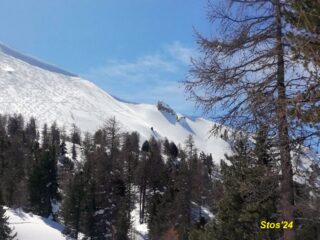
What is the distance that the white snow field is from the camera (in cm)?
3819

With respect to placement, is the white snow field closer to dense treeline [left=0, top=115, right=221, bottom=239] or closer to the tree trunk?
dense treeline [left=0, top=115, right=221, bottom=239]

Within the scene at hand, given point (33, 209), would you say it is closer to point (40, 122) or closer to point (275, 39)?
point (275, 39)

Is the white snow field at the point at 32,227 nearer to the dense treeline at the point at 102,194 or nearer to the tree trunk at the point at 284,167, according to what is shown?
the dense treeline at the point at 102,194

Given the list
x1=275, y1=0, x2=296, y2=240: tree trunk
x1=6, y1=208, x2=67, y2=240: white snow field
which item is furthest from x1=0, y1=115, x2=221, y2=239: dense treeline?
x1=275, y1=0, x2=296, y2=240: tree trunk

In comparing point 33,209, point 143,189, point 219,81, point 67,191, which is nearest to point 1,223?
point 67,191

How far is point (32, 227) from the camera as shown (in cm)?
4041

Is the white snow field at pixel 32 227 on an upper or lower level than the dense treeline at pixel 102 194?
lower

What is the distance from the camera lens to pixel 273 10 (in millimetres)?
9750

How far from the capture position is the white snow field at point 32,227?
38.2 meters

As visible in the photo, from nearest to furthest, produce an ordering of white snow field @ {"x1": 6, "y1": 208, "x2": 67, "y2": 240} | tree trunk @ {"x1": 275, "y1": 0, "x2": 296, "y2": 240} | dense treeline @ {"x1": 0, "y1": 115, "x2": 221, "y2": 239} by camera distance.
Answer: tree trunk @ {"x1": 275, "y1": 0, "x2": 296, "y2": 240} < white snow field @ {"x1": 6, "y1": 208, "x2": 67, "y2": 240} < dense treeline @ {"x1": 0, "y1": 115, "x2": 221, "y2": 239}

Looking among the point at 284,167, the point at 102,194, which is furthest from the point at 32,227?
the point at 284,167

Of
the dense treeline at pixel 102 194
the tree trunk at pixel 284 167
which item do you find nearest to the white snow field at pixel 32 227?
the dense treeline at pixel 102 194

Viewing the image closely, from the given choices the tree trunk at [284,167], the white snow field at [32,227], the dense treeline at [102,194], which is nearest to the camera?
the tree trunk at [284,167]

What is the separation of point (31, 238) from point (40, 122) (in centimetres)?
15550
